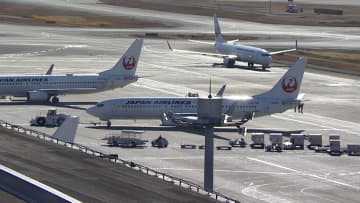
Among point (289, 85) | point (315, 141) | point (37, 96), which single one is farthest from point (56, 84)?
point (315, 141)

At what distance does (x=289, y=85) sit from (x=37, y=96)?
3473 centimetres

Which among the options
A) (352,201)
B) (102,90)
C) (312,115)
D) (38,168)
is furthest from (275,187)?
(102,90)

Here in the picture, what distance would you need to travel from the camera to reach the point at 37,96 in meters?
139

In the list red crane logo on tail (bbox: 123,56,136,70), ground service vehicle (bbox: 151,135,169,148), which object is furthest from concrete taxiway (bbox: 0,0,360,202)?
red crane logo on tail (bbox: 123,56,136,70)

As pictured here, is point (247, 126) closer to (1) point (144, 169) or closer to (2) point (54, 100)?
(2) point (54, 100)

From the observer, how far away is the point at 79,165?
71.6 meters

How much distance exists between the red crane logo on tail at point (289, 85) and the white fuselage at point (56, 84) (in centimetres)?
2764

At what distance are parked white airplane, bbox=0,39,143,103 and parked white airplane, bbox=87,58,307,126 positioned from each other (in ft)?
64.3

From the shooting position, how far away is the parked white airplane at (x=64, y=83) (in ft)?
458

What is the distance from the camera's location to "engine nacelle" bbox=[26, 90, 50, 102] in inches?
5472

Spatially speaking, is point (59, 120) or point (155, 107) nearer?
point (59, 120)

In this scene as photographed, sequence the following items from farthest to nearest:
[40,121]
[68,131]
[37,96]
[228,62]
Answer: [228,62]
[37,96]
[40,121]
[68,131]

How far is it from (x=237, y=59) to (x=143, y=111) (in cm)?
7654

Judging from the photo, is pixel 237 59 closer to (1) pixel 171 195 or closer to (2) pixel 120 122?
(2) pixel 120 122
